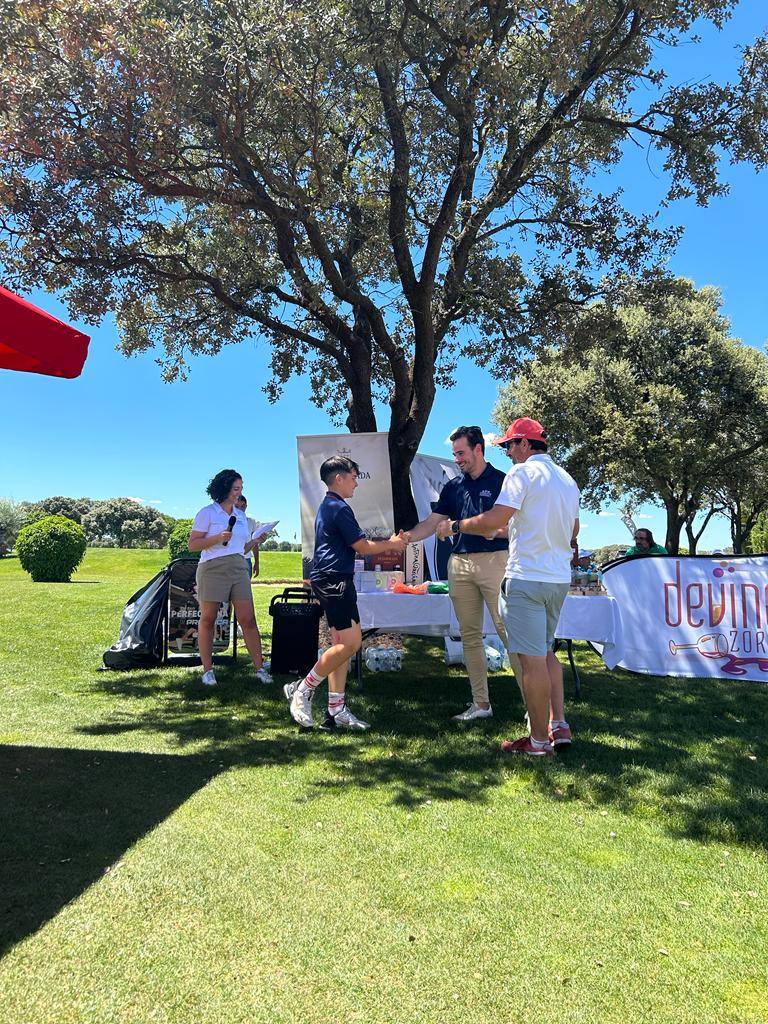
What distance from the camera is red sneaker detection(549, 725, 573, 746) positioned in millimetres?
4414

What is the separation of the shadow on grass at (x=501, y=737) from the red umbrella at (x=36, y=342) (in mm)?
2546

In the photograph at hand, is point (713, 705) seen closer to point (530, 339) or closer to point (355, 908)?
point (355, 908)

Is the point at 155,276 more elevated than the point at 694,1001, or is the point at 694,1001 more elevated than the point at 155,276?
the point at 155,276

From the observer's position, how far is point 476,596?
5102 mm

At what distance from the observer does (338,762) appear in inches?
168

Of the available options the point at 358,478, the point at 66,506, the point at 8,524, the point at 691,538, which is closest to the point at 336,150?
the point at 358,478

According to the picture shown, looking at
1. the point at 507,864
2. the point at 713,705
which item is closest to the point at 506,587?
the point at 507,864

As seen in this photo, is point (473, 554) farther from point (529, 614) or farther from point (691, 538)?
point (691, 538)

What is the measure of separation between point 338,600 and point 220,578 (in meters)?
1.96

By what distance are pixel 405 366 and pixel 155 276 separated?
384 centimetres

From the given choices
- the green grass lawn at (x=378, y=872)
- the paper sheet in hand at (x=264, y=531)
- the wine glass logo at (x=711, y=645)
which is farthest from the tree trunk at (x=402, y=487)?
the green grass lawn at (x=378, y=872)

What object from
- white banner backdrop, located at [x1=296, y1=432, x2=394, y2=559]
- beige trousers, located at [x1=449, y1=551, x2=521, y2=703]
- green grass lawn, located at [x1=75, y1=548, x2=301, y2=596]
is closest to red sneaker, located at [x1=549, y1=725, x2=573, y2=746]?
beige trousers, located at [x1=449, y1=551, x2=521, y2=703]

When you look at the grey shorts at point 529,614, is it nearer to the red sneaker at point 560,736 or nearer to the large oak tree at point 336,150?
the red sneaker at point 560,736

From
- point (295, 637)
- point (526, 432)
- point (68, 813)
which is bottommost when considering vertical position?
point (68, 813)
